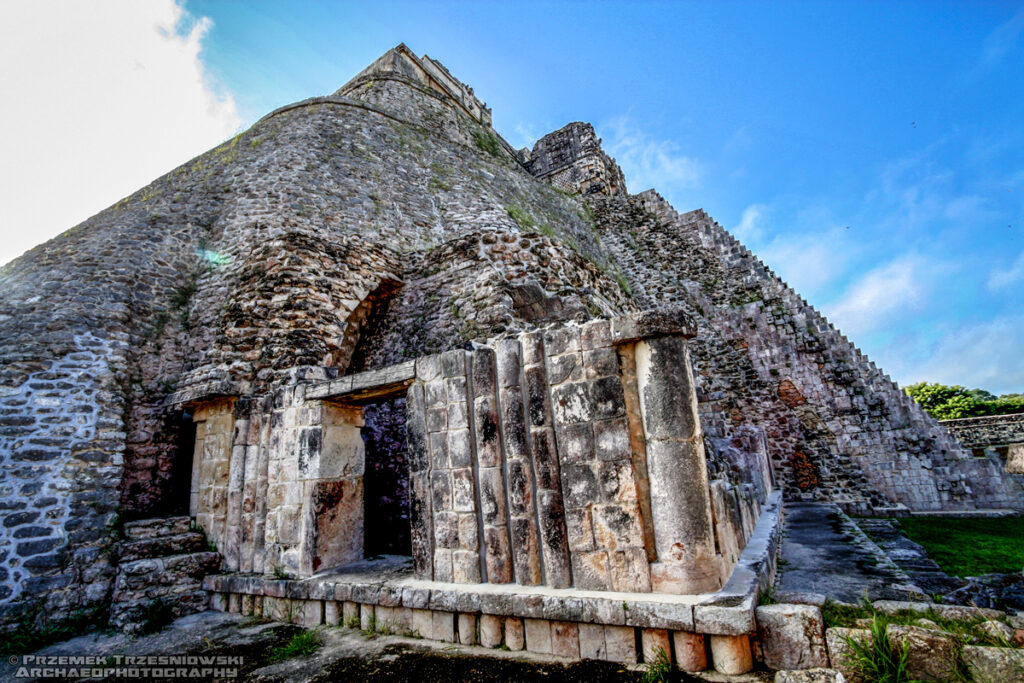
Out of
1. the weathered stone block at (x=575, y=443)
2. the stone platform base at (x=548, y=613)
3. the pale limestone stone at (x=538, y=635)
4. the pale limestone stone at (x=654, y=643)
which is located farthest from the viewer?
the weathered stone block at (x=575, y=443)

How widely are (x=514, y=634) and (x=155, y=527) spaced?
204 inches

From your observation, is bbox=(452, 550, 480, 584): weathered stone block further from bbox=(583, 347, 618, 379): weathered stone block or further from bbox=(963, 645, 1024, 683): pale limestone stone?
bbox=(963, 645, 1024, 683): pale limestone stone

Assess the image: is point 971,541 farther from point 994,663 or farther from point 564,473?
point 564,473

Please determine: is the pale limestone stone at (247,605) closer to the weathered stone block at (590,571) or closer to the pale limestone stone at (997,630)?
the weathered stone block at (590,571)

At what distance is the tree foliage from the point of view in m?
20.0

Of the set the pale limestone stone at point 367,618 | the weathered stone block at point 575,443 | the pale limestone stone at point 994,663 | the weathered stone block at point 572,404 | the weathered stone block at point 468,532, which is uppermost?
the weathered stone block at point 572,404

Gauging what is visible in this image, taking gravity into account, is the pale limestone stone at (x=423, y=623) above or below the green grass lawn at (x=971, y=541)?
above

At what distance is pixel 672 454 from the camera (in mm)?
3451

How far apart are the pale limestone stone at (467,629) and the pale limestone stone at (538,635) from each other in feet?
1.64

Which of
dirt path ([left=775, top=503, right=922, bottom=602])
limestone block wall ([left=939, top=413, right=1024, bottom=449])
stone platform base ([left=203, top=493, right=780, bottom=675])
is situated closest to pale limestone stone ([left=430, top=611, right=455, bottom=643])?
stone platform base ([left=203, top=493, right=780, bottom=675])

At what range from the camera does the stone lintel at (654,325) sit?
3572 mm

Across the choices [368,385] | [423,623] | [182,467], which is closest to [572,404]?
[423,623]

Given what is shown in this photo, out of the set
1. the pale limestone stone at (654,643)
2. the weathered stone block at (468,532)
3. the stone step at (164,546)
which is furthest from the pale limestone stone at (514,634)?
the stone step at (164,546)

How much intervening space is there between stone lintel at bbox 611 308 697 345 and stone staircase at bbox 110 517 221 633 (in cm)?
584
